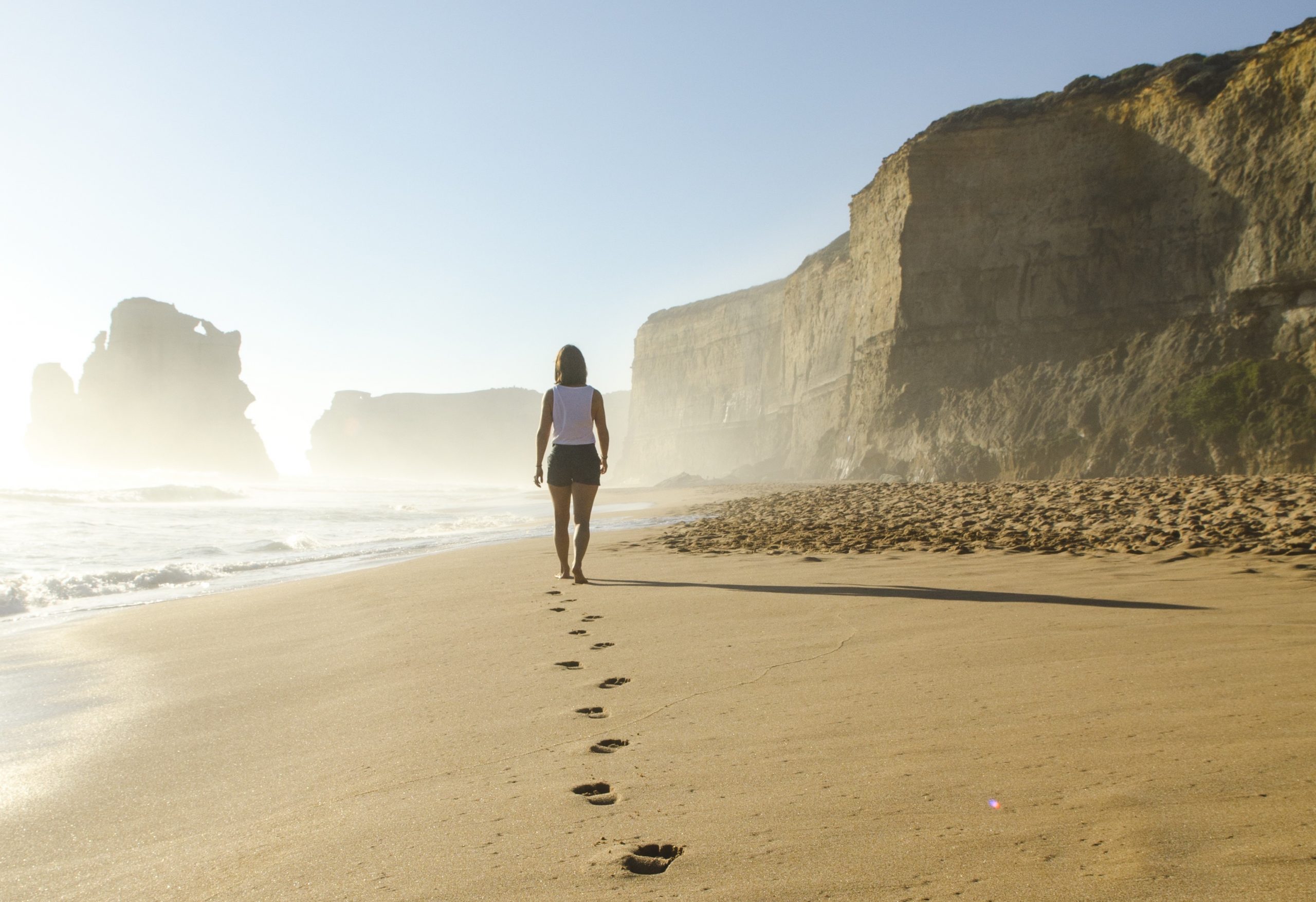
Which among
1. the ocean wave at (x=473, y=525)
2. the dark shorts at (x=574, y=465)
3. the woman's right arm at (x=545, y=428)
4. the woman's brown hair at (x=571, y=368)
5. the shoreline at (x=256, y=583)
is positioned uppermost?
Answer: the woman's brown hair at (x=571, y=368)

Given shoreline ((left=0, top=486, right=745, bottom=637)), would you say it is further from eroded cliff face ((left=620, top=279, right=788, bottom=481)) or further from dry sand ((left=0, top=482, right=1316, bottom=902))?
eroded cliff face ((left=620, top=279, right=788, bottom=481))

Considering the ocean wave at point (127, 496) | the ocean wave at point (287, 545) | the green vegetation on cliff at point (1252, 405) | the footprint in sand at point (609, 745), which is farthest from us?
the ocean wave at point (127, 496)

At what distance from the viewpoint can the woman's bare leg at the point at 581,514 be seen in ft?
18.1

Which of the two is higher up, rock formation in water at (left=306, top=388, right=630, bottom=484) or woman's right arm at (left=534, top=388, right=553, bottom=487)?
rock formation in water at (left=306, top=388, right=630, bottom=484)

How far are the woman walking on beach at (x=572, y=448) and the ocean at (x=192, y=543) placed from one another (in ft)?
9.77

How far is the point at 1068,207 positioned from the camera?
19.8 metres

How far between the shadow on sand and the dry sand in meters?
0.04

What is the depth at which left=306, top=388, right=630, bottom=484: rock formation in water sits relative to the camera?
134 meters

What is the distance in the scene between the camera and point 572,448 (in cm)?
568

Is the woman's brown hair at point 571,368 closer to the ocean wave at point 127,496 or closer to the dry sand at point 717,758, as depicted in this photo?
the dry sand at point 717,758

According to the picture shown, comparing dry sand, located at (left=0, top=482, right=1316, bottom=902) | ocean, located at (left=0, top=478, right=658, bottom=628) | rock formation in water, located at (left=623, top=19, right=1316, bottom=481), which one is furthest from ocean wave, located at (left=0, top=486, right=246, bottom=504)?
rock formation in water, located at (left=623, top=19, right=1316, bottom=481)

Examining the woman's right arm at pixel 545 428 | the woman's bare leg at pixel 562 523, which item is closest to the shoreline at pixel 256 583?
the woman's right arm at pixel 545 428

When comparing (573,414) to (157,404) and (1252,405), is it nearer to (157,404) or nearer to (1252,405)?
(1252,405)

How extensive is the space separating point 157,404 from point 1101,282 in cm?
8481
